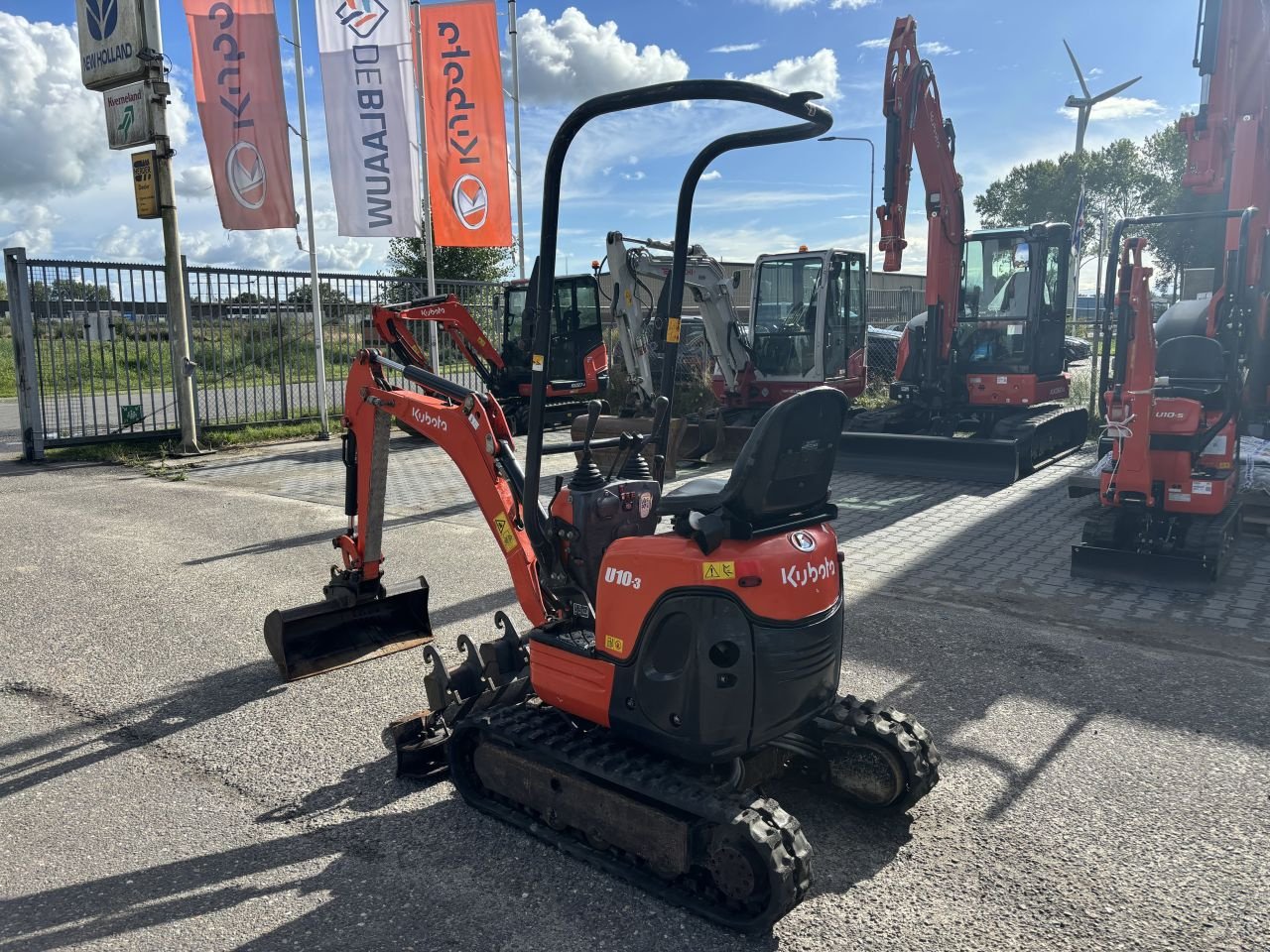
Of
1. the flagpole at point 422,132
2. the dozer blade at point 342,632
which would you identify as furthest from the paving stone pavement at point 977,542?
the flagpole at point 422,132

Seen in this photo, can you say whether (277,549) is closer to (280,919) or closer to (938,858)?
(280,919)

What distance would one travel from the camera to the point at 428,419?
4680 millimetres

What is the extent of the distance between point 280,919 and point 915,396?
1137 cm

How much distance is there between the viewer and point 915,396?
42.5 ft

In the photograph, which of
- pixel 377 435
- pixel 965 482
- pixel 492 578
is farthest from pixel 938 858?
pixel 965 482

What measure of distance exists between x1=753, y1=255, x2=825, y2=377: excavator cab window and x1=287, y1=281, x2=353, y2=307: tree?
23.1 ft

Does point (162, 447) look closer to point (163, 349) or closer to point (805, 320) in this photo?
point (163, 349)

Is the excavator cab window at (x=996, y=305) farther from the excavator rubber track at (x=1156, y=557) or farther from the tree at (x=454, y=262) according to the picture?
the tree at (x=454, y=262)

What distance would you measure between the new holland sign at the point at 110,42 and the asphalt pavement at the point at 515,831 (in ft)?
30.5

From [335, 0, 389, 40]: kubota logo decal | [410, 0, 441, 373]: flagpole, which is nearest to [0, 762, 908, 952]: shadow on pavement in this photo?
[410, 0, 441, 373]: flagpole

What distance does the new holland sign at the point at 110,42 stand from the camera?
1247cm

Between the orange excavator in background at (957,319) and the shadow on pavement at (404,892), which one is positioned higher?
the orange excavator in background at (957,319)

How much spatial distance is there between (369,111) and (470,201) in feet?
6.47

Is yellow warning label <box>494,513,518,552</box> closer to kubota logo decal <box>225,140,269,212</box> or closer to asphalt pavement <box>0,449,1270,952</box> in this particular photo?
asphalt pavement <box>0,449,1270,952</box>
